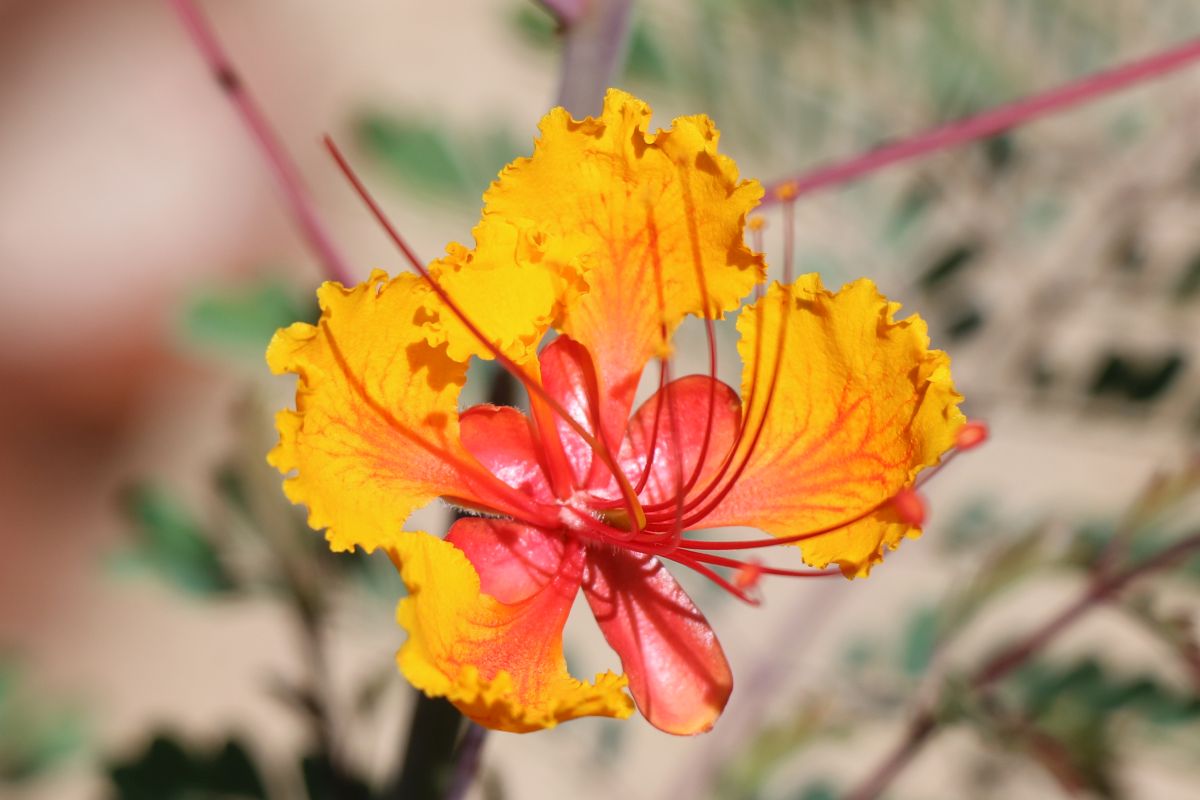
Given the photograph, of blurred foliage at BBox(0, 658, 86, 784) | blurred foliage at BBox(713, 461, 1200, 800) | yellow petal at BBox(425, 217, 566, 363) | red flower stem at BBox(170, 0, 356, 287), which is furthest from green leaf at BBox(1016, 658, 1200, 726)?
blurred foliage at BBox(0, 658, 86, 784)

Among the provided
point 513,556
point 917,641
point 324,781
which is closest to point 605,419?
point 513,556

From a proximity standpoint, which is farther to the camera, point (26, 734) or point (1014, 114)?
point (26, 734)

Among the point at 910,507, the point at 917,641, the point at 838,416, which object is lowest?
the point at 910,507

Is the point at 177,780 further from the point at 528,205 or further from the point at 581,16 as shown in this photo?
the point at 581,16

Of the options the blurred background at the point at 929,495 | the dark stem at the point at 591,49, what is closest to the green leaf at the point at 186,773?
the blurred background at the point at 929,495

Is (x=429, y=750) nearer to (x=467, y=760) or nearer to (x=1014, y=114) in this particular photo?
(x=467, y=760)

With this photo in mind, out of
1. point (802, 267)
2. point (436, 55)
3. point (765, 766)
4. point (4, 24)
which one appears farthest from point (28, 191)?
point (765, 766)
